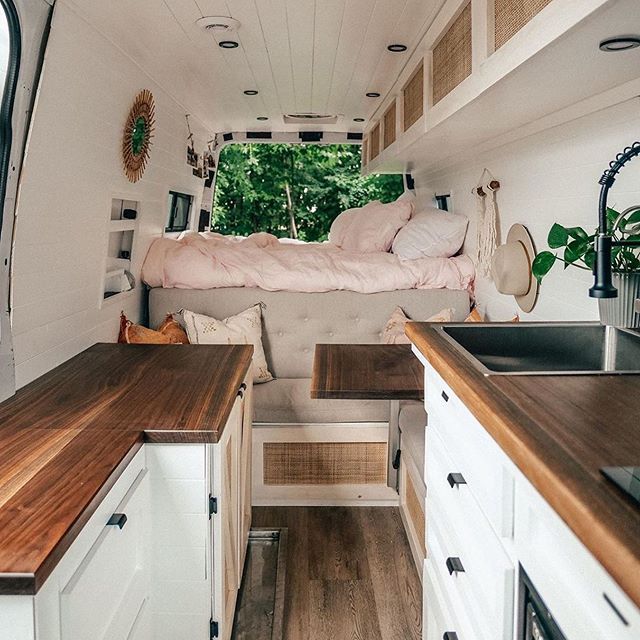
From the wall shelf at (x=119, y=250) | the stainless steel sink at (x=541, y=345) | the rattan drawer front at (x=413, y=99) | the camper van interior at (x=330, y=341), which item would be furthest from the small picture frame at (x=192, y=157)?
the stainless steel sink at (x=541, y=345)

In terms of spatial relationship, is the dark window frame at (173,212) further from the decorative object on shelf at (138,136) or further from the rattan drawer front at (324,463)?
the rattan drawer front at (324,463)

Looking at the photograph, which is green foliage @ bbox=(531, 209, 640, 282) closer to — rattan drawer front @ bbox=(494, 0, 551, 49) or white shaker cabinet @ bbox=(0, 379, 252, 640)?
rattan drawer front @ bbox=(494, 0, 551, 49)

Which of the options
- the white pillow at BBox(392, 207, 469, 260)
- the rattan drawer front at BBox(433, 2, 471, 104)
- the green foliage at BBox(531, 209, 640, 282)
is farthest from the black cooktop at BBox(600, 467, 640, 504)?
the white pillow at BBox(392, 207, 469, 260)

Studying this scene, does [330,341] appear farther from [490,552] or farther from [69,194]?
[490,552]

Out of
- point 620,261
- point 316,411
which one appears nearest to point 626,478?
point 620,261

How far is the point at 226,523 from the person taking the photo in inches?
78.2

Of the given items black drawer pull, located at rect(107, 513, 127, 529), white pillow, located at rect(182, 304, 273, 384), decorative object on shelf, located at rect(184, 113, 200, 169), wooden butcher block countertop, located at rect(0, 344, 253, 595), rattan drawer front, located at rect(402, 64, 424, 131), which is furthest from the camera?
decorative object on shelf, located at rect(184, 113, 200, 169)

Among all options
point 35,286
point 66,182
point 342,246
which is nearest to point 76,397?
point 35,286

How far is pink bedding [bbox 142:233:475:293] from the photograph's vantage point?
147 inches

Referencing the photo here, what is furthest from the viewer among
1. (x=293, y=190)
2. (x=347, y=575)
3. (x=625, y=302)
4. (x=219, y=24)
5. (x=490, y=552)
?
(x=293, y=190)

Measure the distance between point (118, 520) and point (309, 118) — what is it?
178 inches

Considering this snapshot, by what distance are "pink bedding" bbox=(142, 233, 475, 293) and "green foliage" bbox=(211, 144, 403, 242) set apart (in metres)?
5.04

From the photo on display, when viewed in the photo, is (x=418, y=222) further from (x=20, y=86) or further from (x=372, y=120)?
(x=20, y=86)

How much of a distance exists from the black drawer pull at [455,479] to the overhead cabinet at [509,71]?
87 cm
